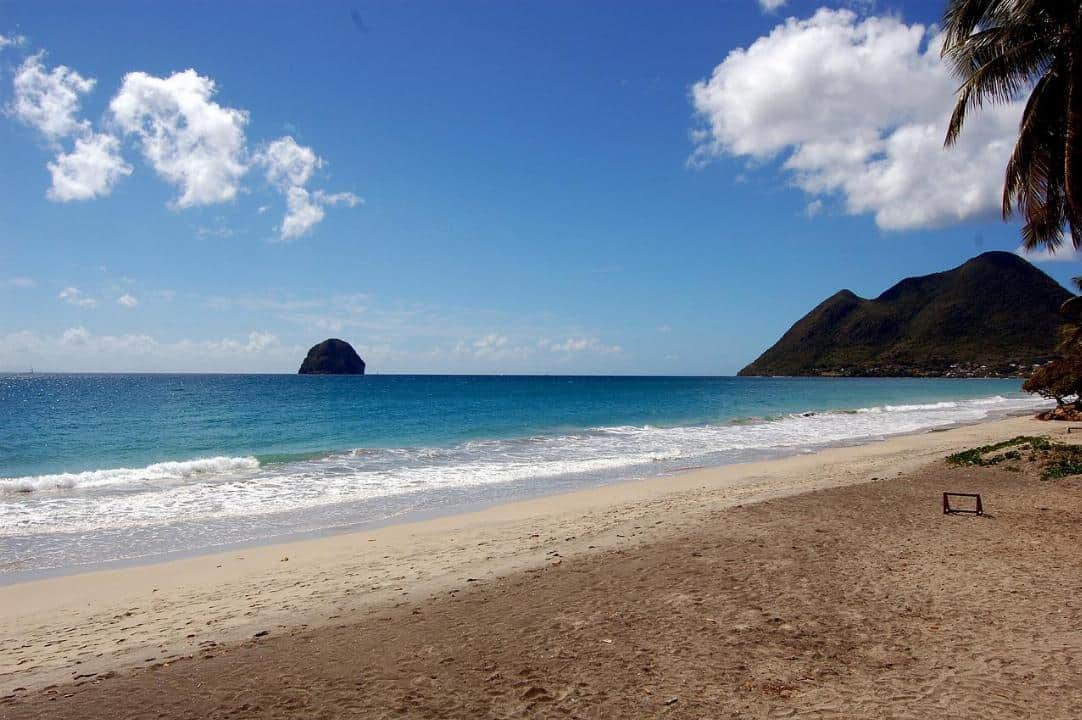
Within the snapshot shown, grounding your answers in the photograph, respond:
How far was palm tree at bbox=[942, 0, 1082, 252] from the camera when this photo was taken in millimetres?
10375

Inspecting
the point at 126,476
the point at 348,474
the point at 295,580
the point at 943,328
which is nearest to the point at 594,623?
the point at 295,580

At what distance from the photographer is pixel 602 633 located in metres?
6.08

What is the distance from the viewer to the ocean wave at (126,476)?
18.0 m

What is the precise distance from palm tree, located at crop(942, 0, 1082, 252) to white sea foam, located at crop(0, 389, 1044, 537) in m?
12.3

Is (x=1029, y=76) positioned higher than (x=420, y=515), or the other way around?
(x=1029, y=76)

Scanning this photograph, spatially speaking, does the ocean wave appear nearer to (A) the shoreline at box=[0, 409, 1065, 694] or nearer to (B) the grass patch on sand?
(A) the shoreline at box=[0, 409, 1065, 694]

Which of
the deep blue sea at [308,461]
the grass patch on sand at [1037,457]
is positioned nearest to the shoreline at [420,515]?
the deep blue sea at [308,461]

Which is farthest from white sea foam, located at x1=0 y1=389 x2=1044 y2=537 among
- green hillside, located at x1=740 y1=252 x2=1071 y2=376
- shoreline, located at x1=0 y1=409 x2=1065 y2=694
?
green hillside, located at x1=740 y1=252 x2=1071 y2=376

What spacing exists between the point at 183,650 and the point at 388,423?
116ft

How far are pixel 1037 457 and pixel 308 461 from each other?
23.3 meters

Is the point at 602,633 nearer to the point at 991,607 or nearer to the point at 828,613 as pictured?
the point at 828,613

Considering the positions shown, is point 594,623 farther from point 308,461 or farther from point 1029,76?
point 308,461

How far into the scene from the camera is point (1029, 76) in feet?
35.8

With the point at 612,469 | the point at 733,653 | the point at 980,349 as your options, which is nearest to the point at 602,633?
the point at 733,653
